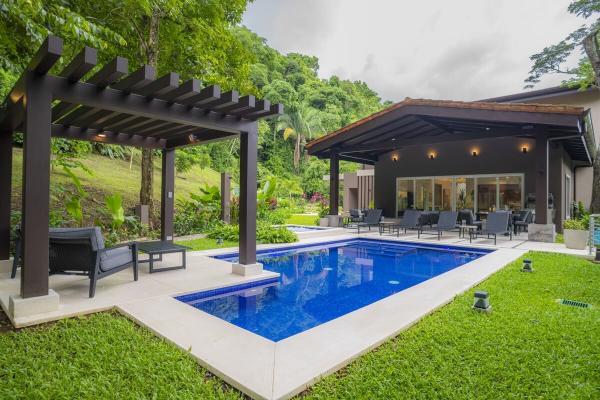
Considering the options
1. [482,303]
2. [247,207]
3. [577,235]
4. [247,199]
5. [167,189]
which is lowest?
[482,303]

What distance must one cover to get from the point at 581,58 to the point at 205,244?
56.4 feet

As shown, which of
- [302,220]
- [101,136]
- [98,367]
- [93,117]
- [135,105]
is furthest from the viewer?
[302,220]

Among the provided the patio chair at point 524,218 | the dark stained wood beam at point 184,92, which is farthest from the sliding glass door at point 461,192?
the dark stained wood beam at point 184,92

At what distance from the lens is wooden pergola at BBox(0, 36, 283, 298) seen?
3.97 meters

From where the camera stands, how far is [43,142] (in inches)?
160

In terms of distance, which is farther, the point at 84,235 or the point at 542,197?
the point at 542,197

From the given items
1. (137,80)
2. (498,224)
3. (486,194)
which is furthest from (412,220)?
(137,80)

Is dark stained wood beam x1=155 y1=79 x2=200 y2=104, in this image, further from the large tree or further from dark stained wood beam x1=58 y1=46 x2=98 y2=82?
the large tree

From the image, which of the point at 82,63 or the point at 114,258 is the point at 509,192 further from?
the point at 82,63

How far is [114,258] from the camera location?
202 inches

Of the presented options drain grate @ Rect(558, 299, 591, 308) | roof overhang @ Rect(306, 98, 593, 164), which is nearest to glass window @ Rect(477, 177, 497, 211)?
roof overhang @ Rect(306, 98, 593, 164)

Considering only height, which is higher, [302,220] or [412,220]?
[412,220]

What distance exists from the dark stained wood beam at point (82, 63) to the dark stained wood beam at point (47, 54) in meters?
0.18

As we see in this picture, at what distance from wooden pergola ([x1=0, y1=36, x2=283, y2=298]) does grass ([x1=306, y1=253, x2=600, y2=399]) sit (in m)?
3.56
